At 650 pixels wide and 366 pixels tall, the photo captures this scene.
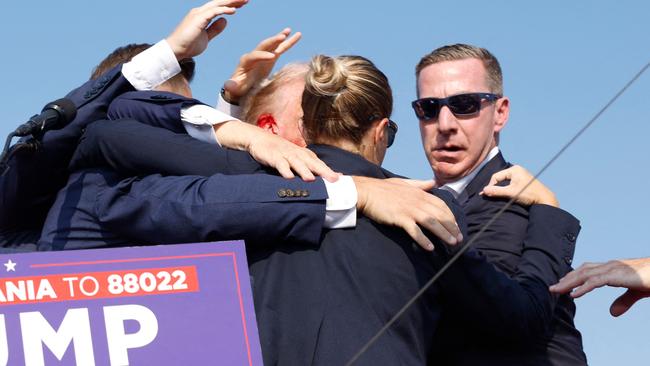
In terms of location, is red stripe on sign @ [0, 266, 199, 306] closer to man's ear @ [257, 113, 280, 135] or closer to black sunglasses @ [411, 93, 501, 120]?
man's ear @ [257, 113, 280, 135]

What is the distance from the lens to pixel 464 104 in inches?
194

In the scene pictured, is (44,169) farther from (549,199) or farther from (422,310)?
(549,199)

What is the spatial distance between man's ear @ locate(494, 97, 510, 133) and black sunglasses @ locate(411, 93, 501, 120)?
0.39 ft

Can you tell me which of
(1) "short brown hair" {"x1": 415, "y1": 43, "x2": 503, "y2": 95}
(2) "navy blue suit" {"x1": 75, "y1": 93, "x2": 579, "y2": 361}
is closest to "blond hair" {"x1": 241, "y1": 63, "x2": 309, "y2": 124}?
(2) "navy blue suit" {"x1": 75, "y1": 93, "x2": 579, "y2": 361}

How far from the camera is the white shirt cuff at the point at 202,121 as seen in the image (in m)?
3.78

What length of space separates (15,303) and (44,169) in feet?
3.00

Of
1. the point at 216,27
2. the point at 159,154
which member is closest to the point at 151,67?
the point at 216,27

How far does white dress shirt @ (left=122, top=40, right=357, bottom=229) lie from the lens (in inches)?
132

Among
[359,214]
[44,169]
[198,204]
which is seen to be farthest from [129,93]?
[359,214]

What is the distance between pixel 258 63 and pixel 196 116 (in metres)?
0.86

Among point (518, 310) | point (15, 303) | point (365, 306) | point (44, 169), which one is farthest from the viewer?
point (44, 169)

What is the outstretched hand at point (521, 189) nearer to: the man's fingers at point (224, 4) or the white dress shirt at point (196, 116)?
the white dress shirt at point (196, 116)

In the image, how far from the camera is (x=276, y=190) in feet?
11.0

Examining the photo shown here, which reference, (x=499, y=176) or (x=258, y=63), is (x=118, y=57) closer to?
(x=258, y=63)
